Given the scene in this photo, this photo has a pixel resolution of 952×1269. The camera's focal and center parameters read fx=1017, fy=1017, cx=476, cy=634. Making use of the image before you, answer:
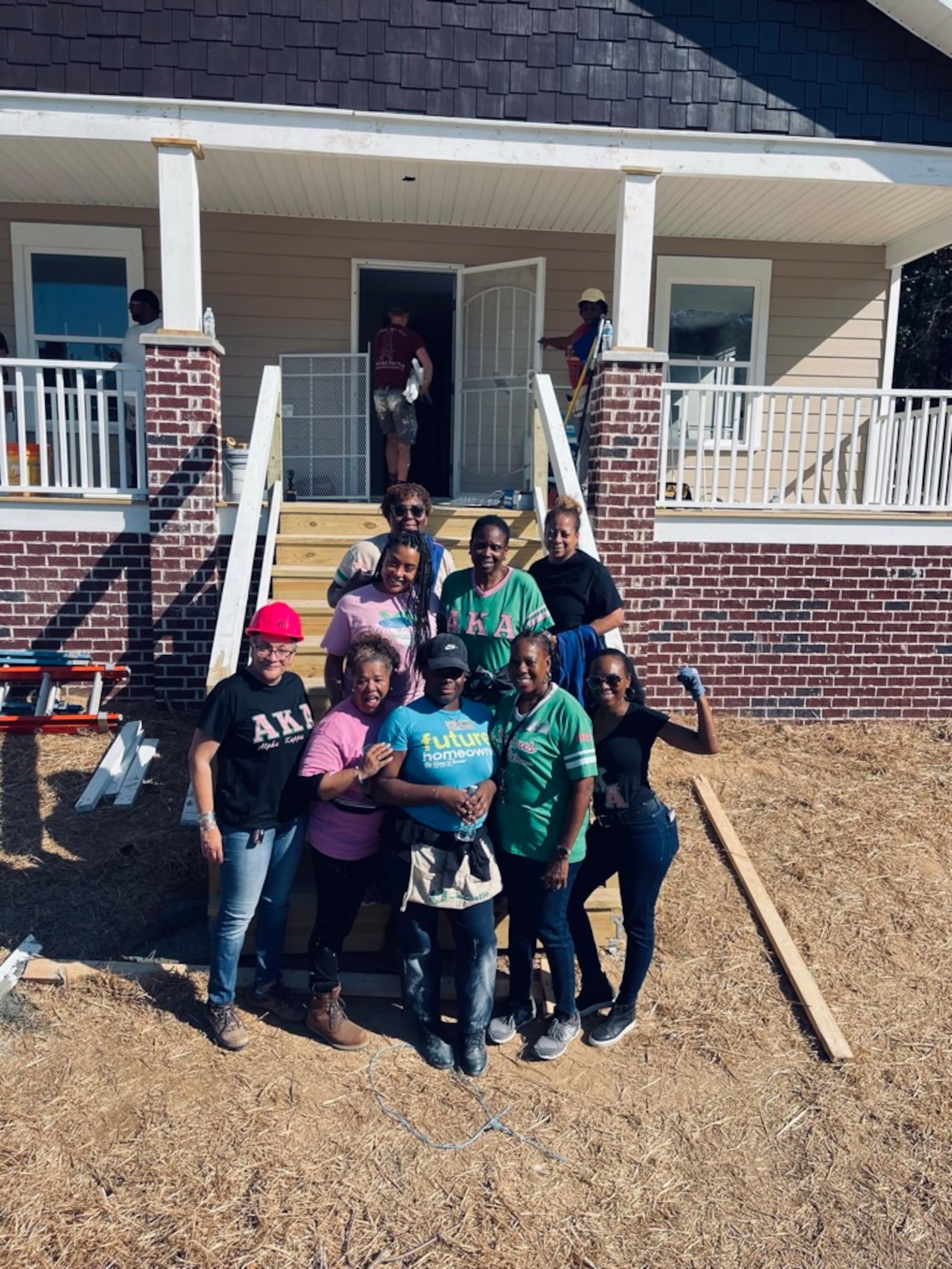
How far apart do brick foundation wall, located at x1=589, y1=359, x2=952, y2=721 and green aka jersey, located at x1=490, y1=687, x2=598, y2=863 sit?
3685 mm

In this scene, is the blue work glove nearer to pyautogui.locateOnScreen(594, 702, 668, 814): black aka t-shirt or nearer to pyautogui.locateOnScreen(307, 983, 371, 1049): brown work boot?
pyautogui.locateOnScreen(594, 702, 668, 814): black aka t-shirt

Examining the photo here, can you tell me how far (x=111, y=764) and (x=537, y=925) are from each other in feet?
10.6

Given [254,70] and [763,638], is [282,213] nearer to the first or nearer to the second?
[254,70]

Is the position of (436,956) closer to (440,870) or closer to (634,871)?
(440,870)

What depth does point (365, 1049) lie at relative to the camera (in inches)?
145

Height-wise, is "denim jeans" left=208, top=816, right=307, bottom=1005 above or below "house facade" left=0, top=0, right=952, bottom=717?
below

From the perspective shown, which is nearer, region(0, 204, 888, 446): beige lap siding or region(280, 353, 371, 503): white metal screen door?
region(0, 204, 888, 446): beige lap siding

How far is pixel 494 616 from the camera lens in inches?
156

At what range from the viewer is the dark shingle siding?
258 inches

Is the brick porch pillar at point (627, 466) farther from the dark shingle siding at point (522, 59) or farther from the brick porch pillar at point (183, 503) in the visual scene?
the brick porch pillar at point (183, 503)

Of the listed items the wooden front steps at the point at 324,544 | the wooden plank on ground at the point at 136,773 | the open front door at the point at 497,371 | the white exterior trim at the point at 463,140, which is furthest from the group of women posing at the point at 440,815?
the open front door at the point at 497,371

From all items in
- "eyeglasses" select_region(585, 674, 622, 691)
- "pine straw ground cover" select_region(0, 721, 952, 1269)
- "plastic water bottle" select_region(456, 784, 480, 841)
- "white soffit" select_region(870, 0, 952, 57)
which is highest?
"white soffit" select_region(870, 0, 952, 57)

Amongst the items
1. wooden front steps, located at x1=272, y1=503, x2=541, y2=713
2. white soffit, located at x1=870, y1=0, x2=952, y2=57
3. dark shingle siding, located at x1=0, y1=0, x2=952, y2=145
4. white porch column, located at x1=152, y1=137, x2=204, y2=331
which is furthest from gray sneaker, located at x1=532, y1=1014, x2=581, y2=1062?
white soffit, located at x1=870, y1=0, x2=952, y2=57

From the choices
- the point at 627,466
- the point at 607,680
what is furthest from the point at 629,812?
the point at 627,466
